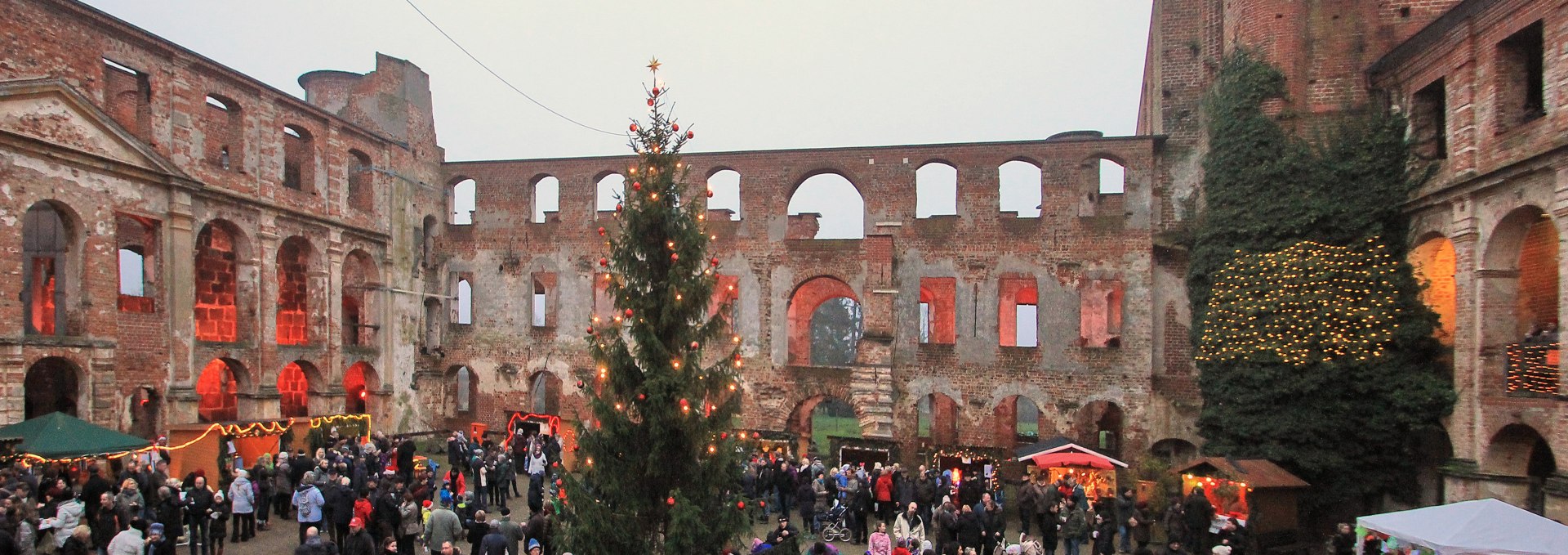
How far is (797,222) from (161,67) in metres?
17.9

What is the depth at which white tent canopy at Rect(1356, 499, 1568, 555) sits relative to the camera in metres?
11.1

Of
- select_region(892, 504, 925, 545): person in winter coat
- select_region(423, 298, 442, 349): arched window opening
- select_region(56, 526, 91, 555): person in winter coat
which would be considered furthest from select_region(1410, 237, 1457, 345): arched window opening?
select_region(423, 298, 442, 349): arched window opening

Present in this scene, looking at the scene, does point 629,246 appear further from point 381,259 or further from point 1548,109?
point 381,259

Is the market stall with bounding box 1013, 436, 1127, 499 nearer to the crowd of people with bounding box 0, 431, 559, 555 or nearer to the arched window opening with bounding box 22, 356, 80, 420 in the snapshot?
the crowd of people with bounding box 0, 431, 559, 555

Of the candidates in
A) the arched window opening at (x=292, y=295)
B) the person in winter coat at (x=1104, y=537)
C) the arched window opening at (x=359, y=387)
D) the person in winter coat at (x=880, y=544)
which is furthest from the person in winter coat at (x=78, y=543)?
the arched window opening at (x=359, y=387)

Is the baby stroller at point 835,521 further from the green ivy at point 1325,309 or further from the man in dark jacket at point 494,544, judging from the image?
the green ivy at point 1325,309

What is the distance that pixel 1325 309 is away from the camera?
58.2ft

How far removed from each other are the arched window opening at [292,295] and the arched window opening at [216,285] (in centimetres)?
115

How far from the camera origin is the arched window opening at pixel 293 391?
86.1 ft

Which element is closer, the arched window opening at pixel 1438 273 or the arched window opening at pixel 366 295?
the arched window opening at pixel 1438 273

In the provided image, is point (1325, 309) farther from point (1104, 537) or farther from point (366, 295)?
point (366, 295)

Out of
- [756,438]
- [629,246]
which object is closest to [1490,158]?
[629,246]

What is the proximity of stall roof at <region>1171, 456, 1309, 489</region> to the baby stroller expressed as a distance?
Answer: 5913 millimetres

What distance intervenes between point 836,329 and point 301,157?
42.3 meters
